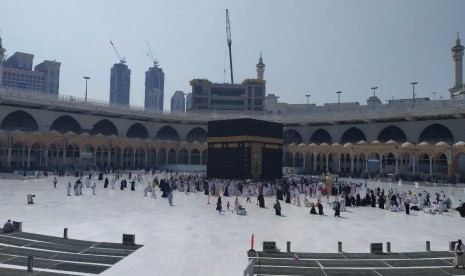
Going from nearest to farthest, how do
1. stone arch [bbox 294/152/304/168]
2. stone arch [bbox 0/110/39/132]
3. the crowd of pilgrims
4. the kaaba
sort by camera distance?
the crowd of pilgrims → the kaaba → stone arch [bbox 0/110/39/132] → stone arch [bbox 294/152/304/168]

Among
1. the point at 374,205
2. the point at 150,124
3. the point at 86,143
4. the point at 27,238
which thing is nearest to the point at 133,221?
the point at 27,238

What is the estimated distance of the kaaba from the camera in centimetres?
3712

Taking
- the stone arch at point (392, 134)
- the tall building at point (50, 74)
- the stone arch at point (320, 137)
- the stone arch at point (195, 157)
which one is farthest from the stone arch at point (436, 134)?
the tall building at point (50, 74)

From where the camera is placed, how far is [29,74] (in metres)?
165

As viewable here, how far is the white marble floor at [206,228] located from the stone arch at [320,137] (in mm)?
44632

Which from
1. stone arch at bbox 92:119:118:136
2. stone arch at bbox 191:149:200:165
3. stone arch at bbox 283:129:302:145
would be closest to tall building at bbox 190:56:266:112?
stone arch at bbox 283:129:302:145

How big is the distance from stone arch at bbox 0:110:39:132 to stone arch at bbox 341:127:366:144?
1884 inches

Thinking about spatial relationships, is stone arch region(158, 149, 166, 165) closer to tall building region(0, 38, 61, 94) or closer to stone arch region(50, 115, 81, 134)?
stone arch region(50, 115, 81, 134)

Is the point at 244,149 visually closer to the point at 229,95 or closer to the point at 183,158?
the point at 183,158

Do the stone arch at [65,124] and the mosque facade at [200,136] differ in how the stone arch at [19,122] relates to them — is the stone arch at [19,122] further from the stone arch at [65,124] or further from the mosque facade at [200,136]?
the stone arch at [65,124]

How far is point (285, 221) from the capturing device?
58.0 ft

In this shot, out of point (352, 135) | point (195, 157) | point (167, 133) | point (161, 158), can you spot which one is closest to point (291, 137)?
point (352, 135)

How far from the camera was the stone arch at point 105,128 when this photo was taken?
211 feet

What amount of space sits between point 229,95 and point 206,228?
273ft
